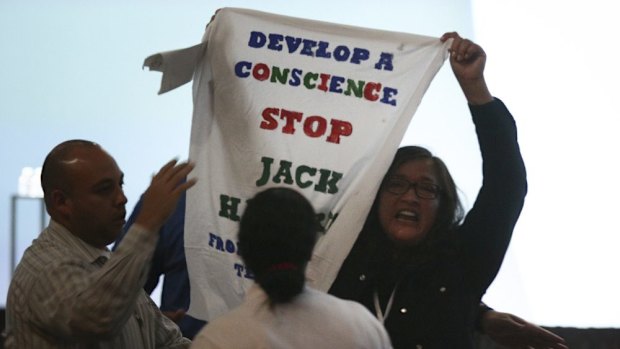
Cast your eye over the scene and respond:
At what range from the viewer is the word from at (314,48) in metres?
2.86

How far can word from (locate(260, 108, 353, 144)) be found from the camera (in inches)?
112

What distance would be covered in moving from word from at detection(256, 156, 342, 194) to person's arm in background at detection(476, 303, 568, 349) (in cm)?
47

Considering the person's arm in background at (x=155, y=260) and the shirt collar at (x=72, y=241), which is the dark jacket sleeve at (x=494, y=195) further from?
the person's arm in background at (x=155, y=260)

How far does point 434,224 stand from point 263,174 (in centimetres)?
46

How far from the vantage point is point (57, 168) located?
2418mm

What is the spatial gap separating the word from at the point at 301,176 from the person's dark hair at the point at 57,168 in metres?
0.52

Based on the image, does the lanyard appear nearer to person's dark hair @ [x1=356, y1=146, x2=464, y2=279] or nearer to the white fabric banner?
person's dark hair @ [x1=356, y1=146, x2=464, y2=279]

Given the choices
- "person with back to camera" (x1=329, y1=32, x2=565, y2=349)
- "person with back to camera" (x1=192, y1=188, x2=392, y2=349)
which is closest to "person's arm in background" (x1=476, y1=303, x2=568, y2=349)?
"person with back to camera" (x1=329, y1=32, x2=565, y2=349)

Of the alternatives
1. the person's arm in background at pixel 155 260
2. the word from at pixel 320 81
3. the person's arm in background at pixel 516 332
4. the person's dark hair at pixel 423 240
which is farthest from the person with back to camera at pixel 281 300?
the person's arm in background at pixel 155 260

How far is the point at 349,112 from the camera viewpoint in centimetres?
285

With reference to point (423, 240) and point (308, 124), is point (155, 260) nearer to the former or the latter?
point (308, 124)

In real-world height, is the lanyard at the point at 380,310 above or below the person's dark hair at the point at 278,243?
below

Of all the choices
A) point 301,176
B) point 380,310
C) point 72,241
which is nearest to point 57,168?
point 72,241

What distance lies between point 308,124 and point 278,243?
96 centimetres
